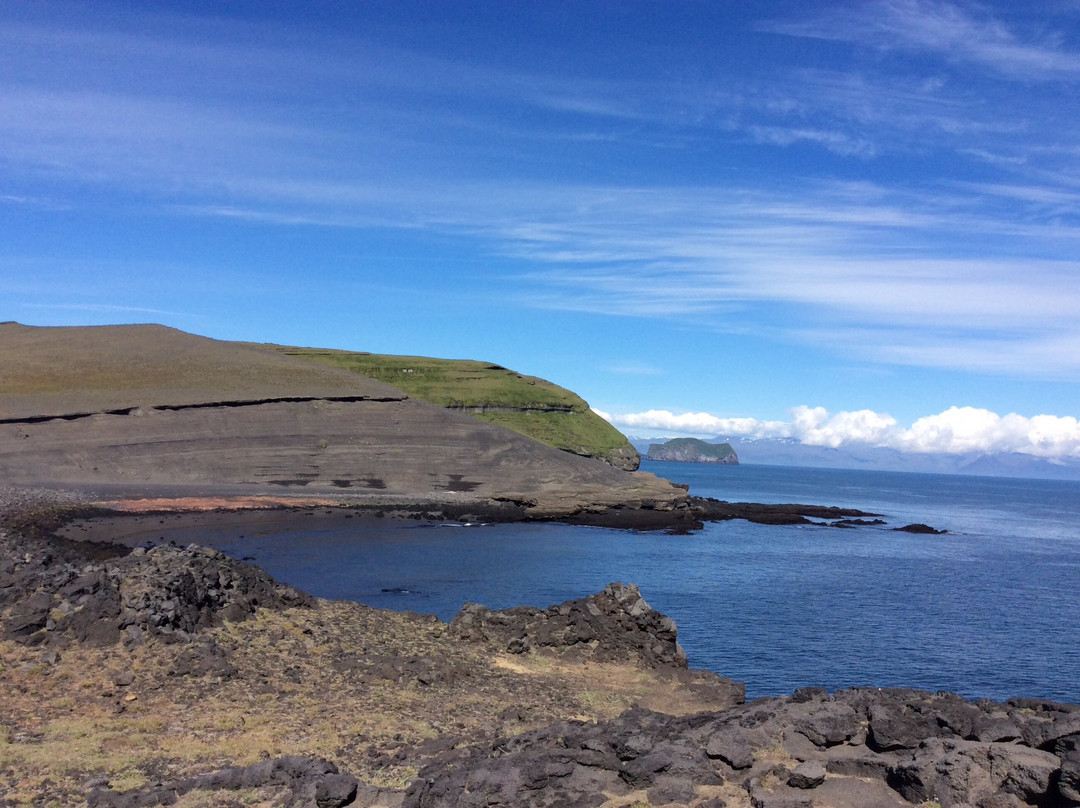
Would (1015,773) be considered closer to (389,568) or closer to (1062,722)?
(1062,722)

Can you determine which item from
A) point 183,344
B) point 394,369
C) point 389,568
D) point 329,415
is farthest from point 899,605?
point 394,369

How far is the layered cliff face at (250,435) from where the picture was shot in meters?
79.8

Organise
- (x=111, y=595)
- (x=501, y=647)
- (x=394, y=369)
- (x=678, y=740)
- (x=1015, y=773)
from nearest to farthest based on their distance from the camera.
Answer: (x=1015, y=773) < (x=678, y=740) < (x=111, y=595) < (x=501, y=647) < (x=394, y=369)

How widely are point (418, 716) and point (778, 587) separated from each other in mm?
33913

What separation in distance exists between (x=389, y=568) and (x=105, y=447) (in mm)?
46425

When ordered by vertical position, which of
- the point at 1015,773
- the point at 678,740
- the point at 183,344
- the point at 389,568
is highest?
the point at 183,344

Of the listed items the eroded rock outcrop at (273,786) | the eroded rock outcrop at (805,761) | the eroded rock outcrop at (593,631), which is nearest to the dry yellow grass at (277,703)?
the eroded rock outcrop at (273,786)

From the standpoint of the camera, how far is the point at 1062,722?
12.7 m

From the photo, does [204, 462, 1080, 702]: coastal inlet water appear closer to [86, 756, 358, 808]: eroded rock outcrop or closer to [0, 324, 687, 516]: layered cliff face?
[86, 756, 358, 808]: eroded rock outcrop

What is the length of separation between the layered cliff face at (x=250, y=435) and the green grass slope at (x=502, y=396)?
91.1 ft

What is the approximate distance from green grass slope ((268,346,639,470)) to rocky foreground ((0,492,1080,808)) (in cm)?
10514

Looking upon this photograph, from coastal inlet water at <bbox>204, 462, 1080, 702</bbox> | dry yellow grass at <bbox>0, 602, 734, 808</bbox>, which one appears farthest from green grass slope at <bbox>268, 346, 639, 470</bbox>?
dry yellow grass at <bbox>0, 602, 734, 808</bbox>

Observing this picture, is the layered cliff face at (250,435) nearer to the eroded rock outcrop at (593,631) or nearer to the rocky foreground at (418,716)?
the eroded rock outcrop at (593,631)

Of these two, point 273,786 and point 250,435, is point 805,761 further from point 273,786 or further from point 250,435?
point 250,435
